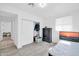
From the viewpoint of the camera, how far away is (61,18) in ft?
4.42

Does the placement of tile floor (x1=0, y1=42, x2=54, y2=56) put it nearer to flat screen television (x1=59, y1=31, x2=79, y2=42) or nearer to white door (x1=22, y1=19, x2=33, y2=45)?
white door (x1=22, y1=19, x2=33, y2=45)

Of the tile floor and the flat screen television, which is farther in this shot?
the tile floor

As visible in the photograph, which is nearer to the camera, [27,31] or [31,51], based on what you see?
[31,51]

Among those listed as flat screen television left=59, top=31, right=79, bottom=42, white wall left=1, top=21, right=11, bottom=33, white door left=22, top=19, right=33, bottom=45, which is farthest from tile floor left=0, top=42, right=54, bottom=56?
white wall left=1, top=21, right=11, bottom=33

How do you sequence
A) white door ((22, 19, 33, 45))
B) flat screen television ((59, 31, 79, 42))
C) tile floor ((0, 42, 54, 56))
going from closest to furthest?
1. flat screen television ((59, 31, 79, 42))
2. tile floor ((0, 42, 54, 56))
3. white door ((22, 19, 33, 45))

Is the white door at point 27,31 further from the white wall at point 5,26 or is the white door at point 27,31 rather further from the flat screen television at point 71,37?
the flat screen television at point 71,37

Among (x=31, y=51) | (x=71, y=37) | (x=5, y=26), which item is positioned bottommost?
(x=31, y=51)

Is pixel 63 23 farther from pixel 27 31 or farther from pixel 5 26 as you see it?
pixel 5 26

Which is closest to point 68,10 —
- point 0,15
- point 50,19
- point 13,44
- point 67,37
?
point 50,19

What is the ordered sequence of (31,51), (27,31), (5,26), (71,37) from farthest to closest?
(27,31) < (31,51) < (5,26) < (71,37)

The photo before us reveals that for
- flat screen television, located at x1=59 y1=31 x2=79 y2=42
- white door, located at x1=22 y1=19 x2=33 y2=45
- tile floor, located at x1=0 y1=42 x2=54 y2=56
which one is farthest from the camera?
white door, located at x1=22 y1=19 x2=33 y2=45

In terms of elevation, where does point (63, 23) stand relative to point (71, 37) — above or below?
above

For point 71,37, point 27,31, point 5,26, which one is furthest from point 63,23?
point 5,26

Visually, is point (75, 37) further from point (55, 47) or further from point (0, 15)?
point (0, 15)
